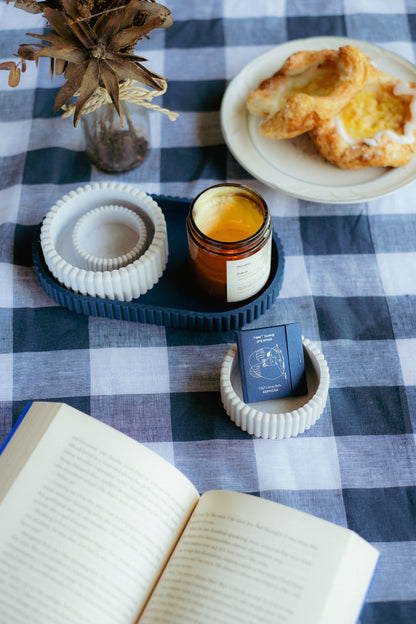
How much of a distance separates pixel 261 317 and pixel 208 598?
0.40m

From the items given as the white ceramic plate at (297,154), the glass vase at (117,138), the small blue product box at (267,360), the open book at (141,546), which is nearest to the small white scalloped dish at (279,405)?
the small blue product box at (267,360)

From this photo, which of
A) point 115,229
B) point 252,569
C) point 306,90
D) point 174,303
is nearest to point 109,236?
point 115,229

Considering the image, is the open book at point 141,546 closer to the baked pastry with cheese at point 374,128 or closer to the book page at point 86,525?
the book page at point 86,525

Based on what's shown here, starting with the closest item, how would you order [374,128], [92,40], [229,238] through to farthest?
1. [92,40]
2. [229,238]
3. [374,128]

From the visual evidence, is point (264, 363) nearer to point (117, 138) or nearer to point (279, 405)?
point (279, 405)

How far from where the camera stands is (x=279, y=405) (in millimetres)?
800

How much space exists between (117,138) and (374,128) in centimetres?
40

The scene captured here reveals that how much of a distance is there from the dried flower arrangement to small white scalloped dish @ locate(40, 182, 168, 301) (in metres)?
0.17

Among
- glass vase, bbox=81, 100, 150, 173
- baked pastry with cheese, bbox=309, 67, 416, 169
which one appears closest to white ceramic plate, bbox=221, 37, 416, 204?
baked pastry with cheese, bbox=309, 67, 416, 169

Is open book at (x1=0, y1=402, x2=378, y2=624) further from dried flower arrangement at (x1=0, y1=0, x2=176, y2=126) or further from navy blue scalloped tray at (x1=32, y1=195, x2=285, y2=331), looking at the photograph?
dried flower arrangement at (x1=0, y1=0, x2=176, y2=126)

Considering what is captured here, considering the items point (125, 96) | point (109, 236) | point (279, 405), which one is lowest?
point (279, 405)

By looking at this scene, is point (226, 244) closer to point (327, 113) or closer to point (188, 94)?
point (327, 113)

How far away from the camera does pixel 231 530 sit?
0.64 metres

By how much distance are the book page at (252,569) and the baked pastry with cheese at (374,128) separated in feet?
1.77
